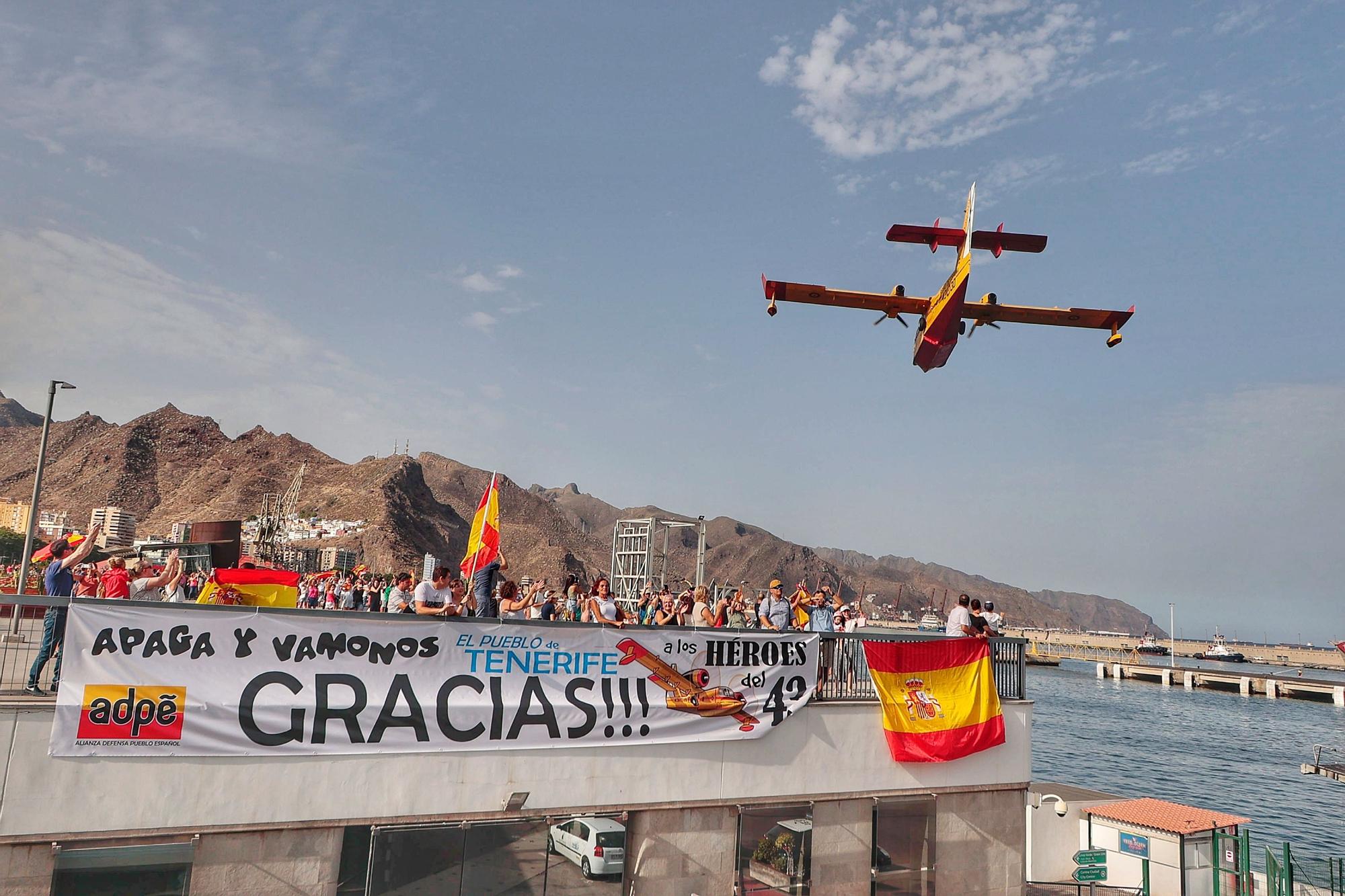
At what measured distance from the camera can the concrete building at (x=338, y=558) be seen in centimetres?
14550

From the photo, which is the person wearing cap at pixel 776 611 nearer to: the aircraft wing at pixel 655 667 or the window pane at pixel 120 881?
the aircraft wing at pixel 655 667

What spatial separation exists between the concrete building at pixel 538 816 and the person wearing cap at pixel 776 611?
1.61 metres

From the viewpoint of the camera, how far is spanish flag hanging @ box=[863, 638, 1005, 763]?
13031 mm

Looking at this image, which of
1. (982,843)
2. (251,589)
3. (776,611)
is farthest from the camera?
(776,611)

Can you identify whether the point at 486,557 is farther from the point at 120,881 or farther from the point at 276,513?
the point at 276,513

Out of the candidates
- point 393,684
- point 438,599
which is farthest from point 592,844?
point 438,599

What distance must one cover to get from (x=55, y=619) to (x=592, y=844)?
6.62m

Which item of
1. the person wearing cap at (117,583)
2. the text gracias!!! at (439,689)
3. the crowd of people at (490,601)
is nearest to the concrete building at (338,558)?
the crowd of people at (490,601)

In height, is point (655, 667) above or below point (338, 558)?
above

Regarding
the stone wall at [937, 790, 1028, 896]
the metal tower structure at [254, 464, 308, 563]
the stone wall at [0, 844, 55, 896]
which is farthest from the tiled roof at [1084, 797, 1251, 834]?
the metal tower structure at [254, 464, 308, 563]

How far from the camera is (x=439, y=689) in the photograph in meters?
10.3

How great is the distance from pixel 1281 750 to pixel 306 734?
85.6 meters

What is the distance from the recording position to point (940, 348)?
22.4m

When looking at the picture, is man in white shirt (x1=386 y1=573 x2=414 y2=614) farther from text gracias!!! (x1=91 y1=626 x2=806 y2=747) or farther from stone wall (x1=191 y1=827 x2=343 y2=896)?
stone wall (x1=191 y1=827 x2=343 y2=896)
